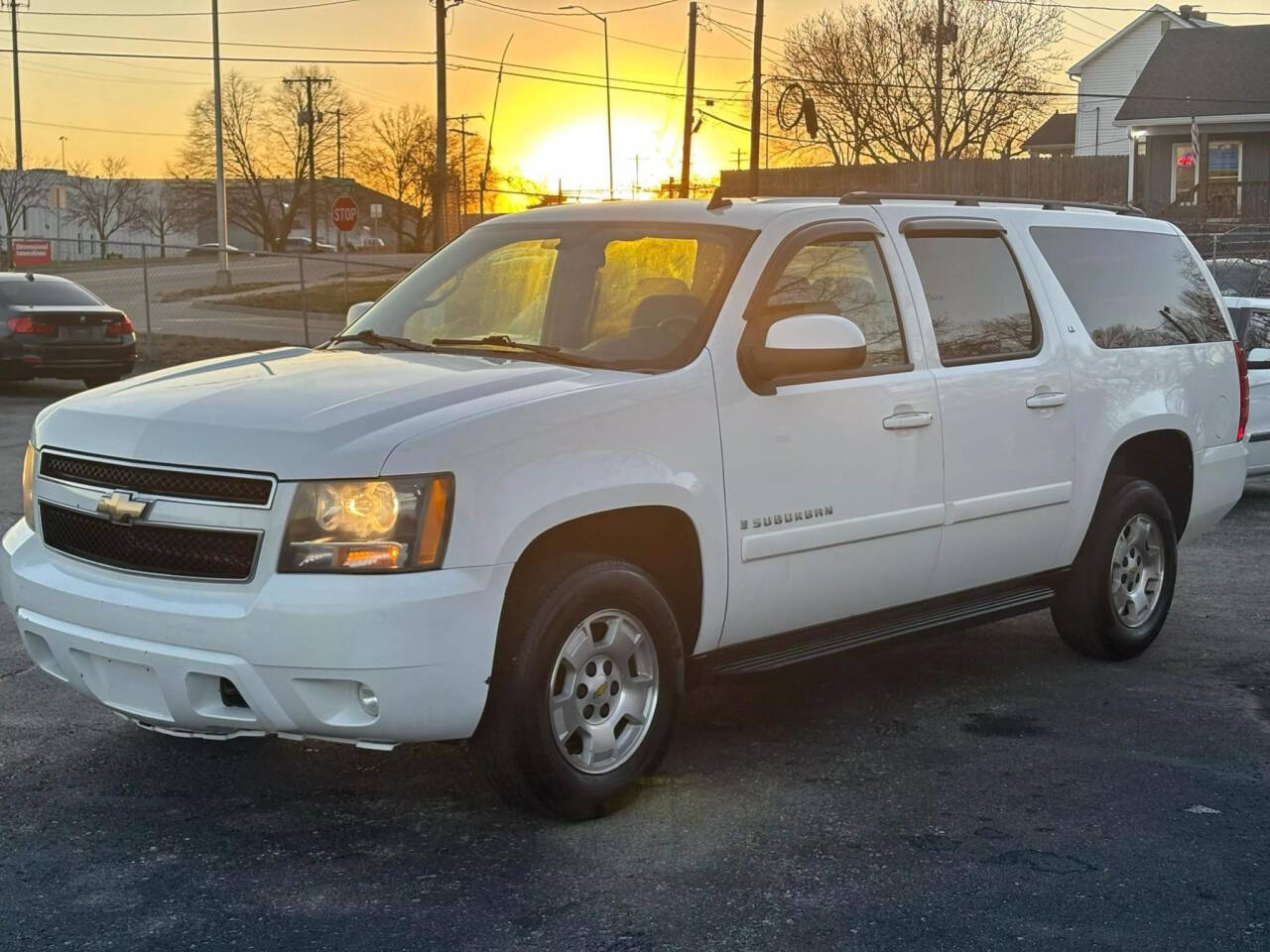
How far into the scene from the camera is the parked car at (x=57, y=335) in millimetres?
19531

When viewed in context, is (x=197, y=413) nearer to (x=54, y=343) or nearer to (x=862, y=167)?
(x=54, y=343)

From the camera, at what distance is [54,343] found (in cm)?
1966

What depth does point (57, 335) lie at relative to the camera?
1969 centimetres

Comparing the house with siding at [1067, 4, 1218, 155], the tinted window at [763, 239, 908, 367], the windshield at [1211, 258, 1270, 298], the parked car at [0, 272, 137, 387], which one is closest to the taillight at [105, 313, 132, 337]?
the parked car at [0, 272, 137, 387]

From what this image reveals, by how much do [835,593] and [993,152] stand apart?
6480 cm

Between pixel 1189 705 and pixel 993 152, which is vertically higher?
pixel 993 152

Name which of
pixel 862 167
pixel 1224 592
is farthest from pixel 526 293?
pixel 862 167

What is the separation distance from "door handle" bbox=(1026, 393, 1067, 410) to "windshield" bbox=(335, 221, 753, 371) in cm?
146

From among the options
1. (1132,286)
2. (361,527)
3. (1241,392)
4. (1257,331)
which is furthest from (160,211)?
(361,527)

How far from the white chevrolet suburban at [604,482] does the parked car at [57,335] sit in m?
14.2

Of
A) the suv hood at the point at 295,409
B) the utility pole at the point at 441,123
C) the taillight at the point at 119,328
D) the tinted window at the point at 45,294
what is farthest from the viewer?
the utility pole at the point at 441,123

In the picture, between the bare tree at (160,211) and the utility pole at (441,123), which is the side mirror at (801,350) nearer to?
the utility pole at (441,123)

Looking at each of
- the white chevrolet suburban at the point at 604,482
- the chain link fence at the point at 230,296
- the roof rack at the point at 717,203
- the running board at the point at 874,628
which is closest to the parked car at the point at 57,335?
the chain link fence at the point at 230,296

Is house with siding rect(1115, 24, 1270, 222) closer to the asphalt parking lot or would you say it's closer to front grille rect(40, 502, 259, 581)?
the asphalt parking lot
